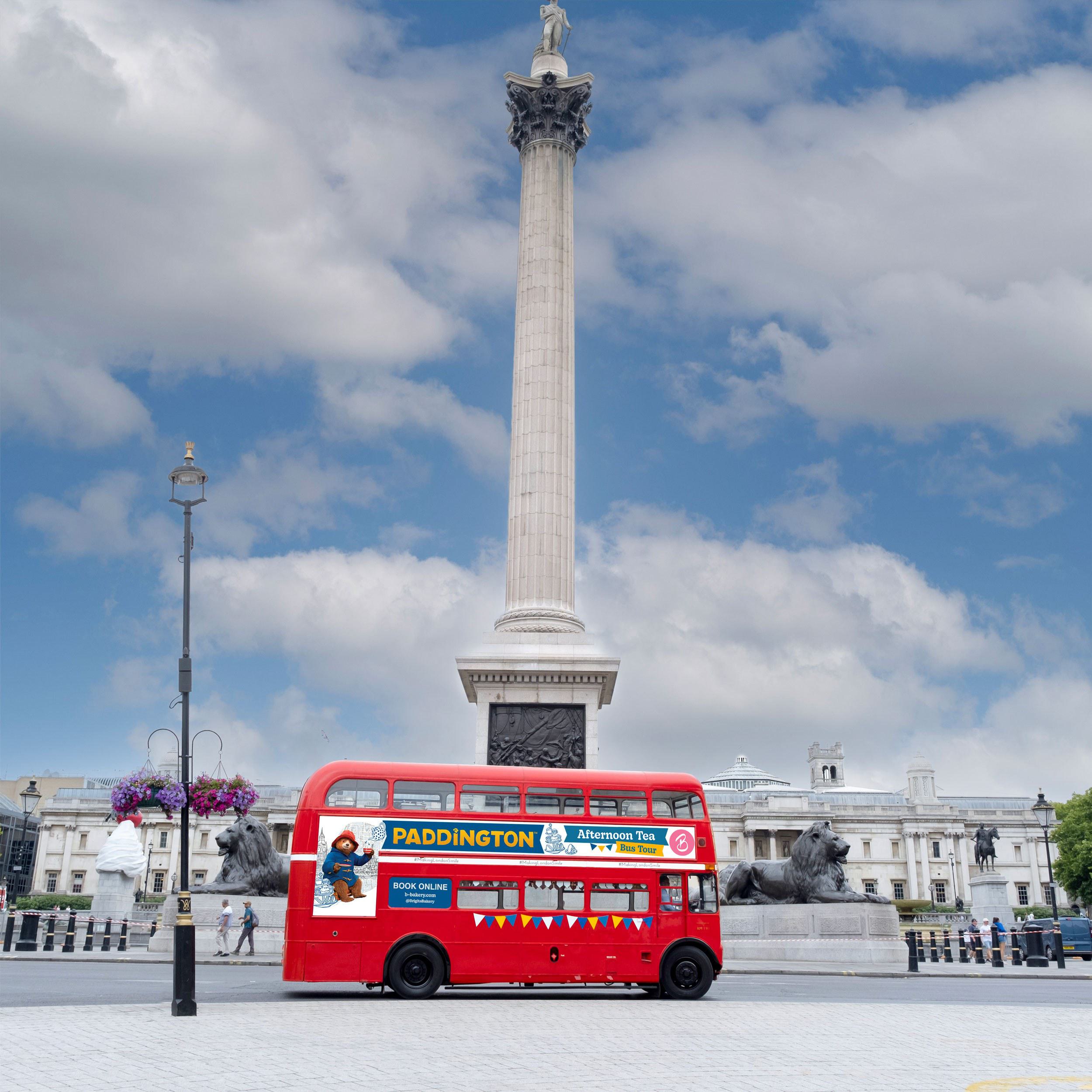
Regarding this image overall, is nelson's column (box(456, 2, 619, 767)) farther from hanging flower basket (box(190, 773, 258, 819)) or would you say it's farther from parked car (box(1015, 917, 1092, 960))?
parked car (box(1015, 917, 1092, 960))

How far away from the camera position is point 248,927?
28.0 metres

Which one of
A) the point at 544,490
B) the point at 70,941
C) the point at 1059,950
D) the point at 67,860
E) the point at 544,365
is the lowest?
the point at 1059,950

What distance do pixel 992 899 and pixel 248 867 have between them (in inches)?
1097

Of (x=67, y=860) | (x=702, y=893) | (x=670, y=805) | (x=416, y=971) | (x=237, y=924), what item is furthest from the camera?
(x=67, y=860)

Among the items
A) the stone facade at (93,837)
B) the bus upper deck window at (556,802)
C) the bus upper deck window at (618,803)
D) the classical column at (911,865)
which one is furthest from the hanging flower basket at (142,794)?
the classical column at (911,865)

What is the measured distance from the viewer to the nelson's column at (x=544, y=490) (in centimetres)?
3359

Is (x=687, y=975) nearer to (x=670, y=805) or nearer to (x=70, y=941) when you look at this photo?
(x=670, y=805)

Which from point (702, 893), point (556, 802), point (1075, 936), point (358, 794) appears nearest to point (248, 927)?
point (358, 794)

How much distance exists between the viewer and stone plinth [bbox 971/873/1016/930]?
4259 cm

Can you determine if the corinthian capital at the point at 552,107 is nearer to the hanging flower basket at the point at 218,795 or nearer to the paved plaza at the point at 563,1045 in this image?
the hanging flower basket at the point at 218,795

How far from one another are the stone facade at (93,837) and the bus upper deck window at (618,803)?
328 feet

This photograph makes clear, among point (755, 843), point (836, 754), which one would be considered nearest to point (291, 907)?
point (755, 843)

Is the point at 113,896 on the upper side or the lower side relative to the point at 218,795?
lower

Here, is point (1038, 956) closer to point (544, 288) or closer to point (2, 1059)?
point (544, 288)
